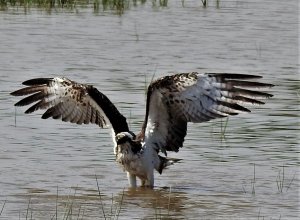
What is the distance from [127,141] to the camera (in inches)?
332

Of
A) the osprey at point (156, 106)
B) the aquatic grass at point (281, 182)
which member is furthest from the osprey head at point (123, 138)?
the aquatic grass at point (281, 182)

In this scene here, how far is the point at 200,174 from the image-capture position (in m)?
9.09

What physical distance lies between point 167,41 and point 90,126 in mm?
5114

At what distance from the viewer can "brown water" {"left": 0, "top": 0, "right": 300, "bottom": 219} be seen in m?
8.18

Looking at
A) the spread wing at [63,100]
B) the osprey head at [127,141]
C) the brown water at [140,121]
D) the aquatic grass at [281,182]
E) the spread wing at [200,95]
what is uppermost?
the spread wing at [200,95]

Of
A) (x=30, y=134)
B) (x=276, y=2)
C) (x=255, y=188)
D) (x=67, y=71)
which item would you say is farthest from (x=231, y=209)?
(x=276, y=2)

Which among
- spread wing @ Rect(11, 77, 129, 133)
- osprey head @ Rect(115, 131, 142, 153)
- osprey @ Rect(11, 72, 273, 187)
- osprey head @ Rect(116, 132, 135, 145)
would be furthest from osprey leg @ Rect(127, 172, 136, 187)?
spread wing @ Rect(11, 77, 129, 133)

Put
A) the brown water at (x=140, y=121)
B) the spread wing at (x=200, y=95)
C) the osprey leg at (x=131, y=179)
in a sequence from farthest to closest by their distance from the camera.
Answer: the osprey leg at (x=131, y=179), the spread wing at (x=200, y=95), the brown water at (x=140, y=121)

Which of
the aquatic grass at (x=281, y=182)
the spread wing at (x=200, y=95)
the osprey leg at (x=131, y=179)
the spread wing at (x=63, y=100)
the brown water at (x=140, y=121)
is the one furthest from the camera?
the spread wing at (x=63, y=100)

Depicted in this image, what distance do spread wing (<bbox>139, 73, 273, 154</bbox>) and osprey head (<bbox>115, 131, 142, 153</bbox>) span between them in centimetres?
24

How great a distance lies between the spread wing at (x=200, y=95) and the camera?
8305 mm

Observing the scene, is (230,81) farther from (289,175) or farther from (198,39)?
(198,39)

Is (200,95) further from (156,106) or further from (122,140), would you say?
(122,140)

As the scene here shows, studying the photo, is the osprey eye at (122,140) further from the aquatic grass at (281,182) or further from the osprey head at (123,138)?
the aquatic grass at (281,182)
